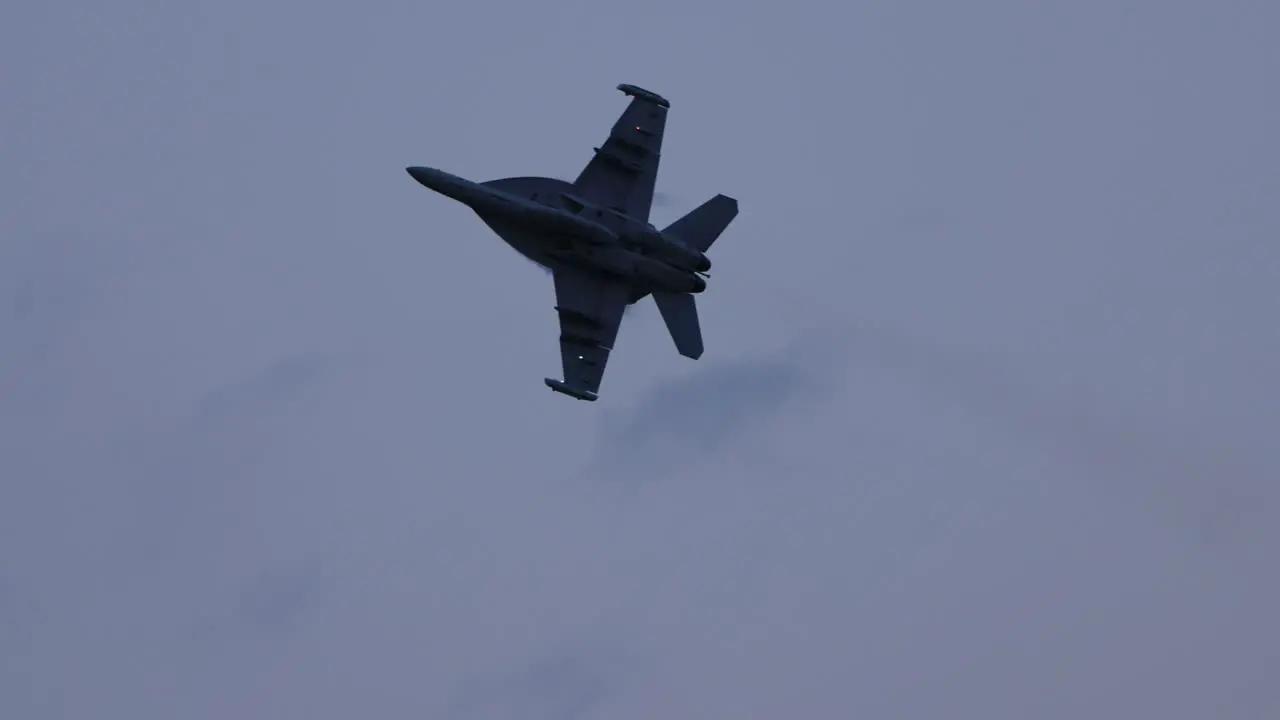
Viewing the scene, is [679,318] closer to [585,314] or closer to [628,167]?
[585,314]

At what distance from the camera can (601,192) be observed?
366 ft

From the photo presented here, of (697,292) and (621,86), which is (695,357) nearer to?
(697,292)

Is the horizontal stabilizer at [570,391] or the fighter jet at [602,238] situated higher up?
the fighter jet at [602,238]

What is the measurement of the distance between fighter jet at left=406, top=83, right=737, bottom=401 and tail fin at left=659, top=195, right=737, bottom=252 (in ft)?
0.15

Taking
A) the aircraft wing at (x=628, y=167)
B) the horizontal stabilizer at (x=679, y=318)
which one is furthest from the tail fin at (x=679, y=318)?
the aircraft wing at (x=628, y=167)

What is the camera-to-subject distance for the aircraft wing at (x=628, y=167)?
112 metres

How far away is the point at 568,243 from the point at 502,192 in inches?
146

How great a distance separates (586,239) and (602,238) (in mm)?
714

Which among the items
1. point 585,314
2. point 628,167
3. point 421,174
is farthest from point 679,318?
point 421,174

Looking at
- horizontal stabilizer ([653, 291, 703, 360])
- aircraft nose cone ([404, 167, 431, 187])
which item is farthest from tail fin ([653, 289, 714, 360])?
aircraft nose cone ([404, 167, 431, 187])

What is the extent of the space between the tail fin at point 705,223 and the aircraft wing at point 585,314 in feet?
11.8

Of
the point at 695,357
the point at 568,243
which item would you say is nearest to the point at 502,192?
the point at 568,243

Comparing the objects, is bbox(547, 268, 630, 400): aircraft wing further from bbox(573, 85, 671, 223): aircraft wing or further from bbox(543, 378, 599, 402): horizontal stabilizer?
bbox(573, 85, 671, 223): aircraft wing

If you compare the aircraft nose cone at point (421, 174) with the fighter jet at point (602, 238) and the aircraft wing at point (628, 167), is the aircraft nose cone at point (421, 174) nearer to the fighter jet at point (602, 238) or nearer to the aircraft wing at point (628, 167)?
the fighter jet at point (602, 238)
